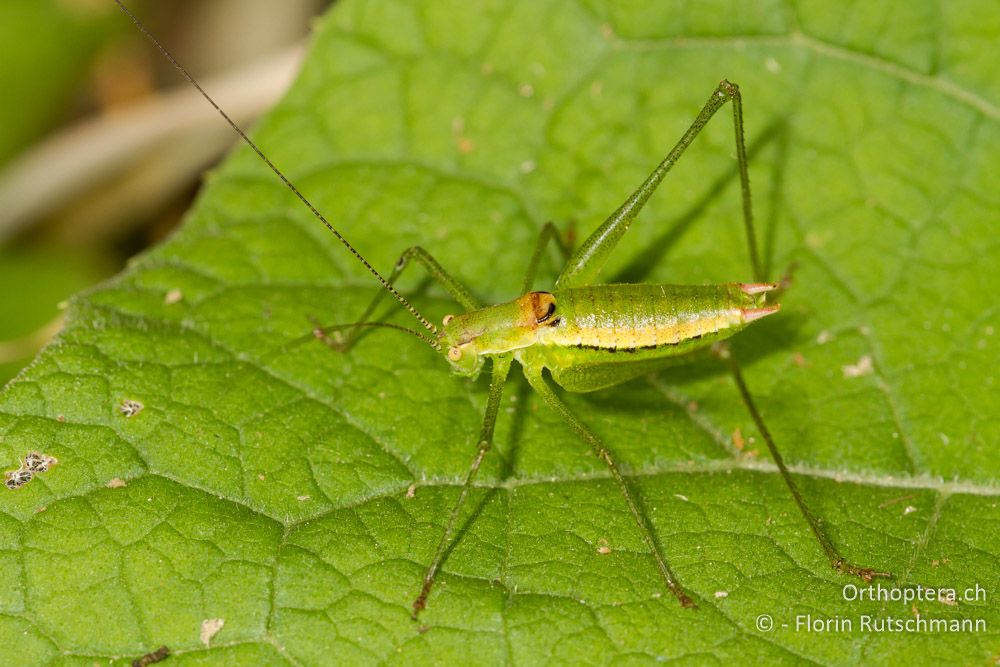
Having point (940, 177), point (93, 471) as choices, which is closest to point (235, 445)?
point (93, 471)

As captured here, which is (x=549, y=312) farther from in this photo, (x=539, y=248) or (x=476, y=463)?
(x=476, y=463)

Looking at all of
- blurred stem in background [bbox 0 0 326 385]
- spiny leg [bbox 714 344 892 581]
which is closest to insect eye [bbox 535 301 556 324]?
spiny leg [bbox 714 344 892 581]

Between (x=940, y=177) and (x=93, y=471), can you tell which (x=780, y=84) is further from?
(x=93, y=471)

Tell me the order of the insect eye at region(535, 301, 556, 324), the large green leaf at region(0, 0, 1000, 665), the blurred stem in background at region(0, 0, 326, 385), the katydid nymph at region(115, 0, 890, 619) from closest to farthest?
the large green leaf at region(0, 0, 1000, 665), the katydid nymph at region(115, 0, 890, 619), the insect eye at region(535, 301, 556, 324), the blurred stem in background at region(0, 0, 326, 385)

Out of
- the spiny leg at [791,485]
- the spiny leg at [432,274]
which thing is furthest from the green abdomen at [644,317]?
the spiny leg at [432,274]

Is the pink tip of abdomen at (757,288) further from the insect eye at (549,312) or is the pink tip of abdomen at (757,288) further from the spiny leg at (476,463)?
the spiny leg at (476,463)

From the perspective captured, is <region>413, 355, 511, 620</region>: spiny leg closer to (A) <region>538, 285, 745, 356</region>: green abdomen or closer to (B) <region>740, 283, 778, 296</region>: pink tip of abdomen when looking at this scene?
(A) <region>538, 285, 745, 356</region>: green abdomen
